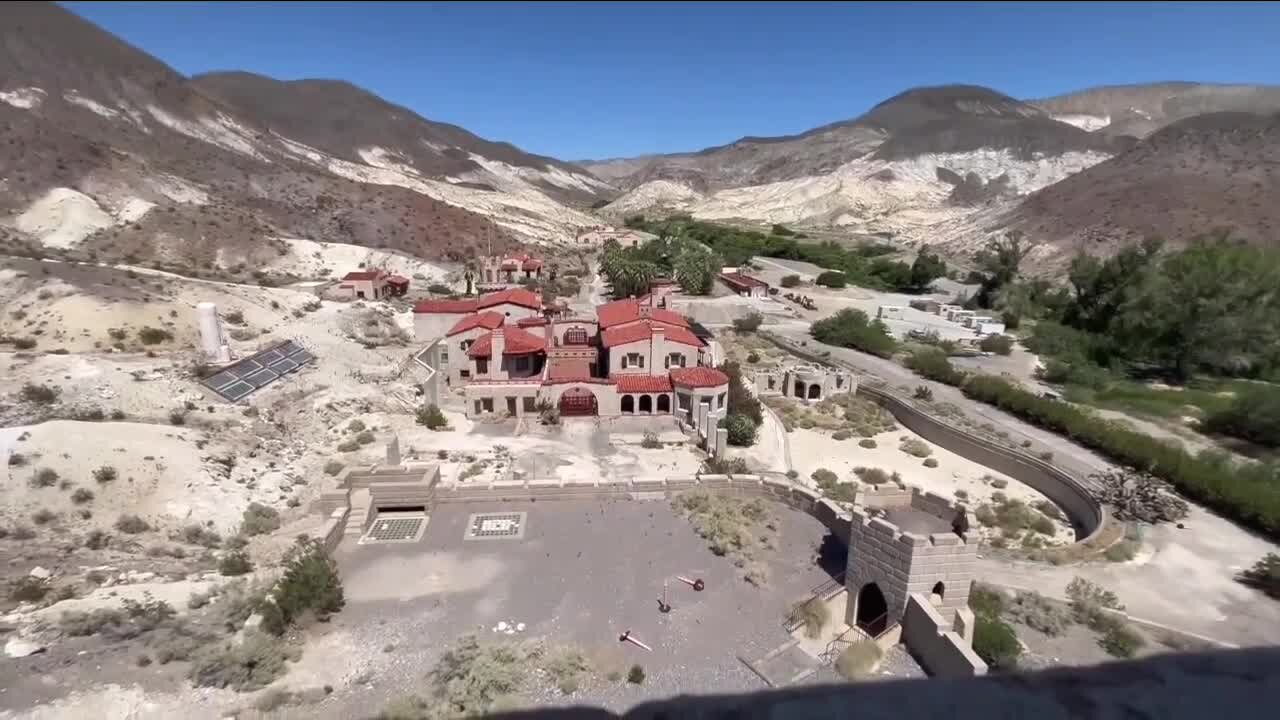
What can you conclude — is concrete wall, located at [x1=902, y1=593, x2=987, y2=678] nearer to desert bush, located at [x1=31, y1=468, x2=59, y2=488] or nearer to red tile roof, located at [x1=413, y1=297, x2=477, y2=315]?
desert bush, located at [x1=31, y1=468, x2=59, y2=488]

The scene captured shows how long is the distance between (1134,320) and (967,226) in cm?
7932

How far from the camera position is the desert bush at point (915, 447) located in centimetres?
3123

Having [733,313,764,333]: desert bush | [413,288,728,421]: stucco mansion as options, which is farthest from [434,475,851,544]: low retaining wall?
[733,313,764,333]: desert bush

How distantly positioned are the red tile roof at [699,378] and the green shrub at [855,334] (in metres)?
22.7

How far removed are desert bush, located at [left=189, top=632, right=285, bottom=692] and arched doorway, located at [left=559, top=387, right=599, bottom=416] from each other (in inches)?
761

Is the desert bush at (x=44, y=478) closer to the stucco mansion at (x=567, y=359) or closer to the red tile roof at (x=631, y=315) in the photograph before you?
the stucco mansion at (x=567, y=359)

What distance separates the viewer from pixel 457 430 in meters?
29.3

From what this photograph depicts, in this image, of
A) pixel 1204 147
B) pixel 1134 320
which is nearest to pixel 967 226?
pixel 1204 147

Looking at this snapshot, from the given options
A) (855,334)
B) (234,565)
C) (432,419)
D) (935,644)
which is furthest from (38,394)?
(855,334)

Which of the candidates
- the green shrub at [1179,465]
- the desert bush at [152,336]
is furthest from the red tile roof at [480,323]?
the green shrub at [1179,465]

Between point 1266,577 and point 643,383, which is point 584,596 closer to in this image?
point 643,383

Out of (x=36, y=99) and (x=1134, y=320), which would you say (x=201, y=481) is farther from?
(x=36, y=99)

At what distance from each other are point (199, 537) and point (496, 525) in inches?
354

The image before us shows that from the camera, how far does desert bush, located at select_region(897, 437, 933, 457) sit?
3123 cm
